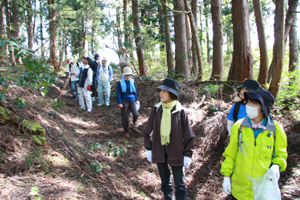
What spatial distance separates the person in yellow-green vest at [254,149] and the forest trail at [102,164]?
196cm

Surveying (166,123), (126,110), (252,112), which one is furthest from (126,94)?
(252,112)

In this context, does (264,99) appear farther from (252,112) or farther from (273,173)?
(273,173)

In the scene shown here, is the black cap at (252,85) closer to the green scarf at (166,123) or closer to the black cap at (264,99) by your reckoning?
the black cap at (264,99)

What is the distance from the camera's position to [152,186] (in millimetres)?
4223

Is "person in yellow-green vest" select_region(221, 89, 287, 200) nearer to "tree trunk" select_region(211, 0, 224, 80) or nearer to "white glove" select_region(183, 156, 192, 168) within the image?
"white glove" select_region(183, 156, 192, 168)

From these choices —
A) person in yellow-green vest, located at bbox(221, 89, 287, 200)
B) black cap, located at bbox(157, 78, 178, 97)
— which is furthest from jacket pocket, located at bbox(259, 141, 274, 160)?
black cap, located at bbox(157, 78, 178, 97)

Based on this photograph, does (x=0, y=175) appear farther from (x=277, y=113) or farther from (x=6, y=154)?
(x=277, y=113)

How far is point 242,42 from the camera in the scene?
7512 mm

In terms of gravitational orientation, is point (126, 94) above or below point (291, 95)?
above

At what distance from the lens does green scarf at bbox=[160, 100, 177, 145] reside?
3133 mm

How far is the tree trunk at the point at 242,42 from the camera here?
7.45 meters

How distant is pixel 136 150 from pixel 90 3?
1274 centimetres

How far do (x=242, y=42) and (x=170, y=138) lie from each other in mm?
5944

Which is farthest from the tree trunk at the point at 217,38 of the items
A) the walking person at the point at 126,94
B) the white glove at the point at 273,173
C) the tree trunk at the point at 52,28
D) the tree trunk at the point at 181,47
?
the tree trunk at the point at 52,28
